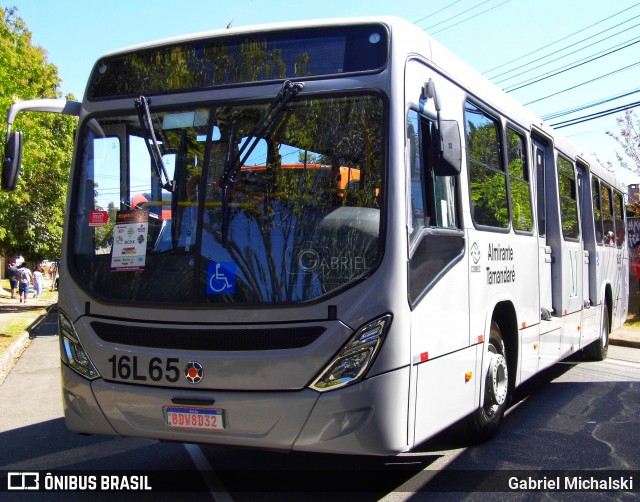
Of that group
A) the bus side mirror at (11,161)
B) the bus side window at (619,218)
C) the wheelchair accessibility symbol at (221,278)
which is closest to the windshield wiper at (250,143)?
the wheelchair accessibility symbol at (221,278)

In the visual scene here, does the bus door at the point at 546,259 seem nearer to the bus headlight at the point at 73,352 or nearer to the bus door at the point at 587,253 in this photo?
the bus door at the point at 587,253

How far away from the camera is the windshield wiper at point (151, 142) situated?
17.1 ft

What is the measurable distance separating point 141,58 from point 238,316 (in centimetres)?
215

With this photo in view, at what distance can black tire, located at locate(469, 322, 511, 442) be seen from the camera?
638 cm

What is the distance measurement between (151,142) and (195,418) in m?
1.88

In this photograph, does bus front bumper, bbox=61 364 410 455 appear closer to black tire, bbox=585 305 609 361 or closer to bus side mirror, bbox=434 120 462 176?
bus side mirror, bbox=434 120 462 176

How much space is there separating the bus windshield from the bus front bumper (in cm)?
59

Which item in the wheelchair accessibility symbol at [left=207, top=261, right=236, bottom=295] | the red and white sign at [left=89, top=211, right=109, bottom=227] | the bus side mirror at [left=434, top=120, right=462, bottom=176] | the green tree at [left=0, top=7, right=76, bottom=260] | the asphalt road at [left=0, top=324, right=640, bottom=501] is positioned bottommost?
the asphalt road at [left=0, top=324, right=640, bottom=501]

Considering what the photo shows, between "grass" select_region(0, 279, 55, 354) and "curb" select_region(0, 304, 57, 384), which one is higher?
"grass" select_region(0, 279, 55, 354)

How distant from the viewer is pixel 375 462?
6133 millimetres

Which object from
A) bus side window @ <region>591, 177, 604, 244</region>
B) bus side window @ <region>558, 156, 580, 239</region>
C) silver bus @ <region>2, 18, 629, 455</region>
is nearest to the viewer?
silver bus @ <region>2, 18, 629, 455</region>

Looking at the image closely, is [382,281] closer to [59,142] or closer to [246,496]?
[246,496]

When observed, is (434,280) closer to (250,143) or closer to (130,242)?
(250,143)

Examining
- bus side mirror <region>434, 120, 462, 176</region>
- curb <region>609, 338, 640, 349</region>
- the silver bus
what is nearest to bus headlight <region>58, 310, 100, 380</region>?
the silver bus
